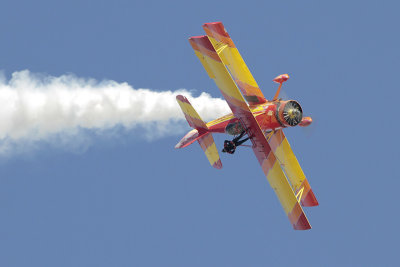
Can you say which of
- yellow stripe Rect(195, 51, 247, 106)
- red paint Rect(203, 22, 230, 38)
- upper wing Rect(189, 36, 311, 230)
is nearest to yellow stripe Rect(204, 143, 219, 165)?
upper wing Rect(189, 36, 311, 230)

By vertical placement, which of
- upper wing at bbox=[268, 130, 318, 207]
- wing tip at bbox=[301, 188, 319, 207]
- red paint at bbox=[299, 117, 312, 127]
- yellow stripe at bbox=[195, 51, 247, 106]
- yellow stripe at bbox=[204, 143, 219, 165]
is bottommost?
→ wing tip at bbox=[301, 188, 319, 207]

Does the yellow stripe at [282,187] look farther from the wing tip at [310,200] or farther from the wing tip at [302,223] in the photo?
the wing tip at [310,200]

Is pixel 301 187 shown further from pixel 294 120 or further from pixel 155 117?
pixel 155 117

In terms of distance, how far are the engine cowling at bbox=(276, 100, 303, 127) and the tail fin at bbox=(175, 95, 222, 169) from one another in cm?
415

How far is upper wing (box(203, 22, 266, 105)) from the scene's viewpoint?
→ 128 ft

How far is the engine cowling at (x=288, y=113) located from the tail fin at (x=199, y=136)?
13.6 ft

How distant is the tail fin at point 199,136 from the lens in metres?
39.9

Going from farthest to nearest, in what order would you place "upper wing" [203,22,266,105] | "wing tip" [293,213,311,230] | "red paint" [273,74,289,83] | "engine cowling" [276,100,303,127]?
"upper wing" [203,22,266,105] < "wing tip" [293,213,311,230] < "red paint" [273,74,289,83] < "engine cowling" [276,100,303,127]

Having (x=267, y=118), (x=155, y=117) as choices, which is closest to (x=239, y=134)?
(x=267, y=118)

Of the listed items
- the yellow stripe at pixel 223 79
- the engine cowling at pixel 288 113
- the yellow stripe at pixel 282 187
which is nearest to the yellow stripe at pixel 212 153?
the yellow stripe at pixel 282 187

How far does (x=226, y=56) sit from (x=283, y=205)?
6.61m

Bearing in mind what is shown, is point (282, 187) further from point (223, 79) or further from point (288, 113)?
point (223, 79)

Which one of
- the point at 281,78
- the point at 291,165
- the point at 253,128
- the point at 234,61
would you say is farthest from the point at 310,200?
the point at 234,61

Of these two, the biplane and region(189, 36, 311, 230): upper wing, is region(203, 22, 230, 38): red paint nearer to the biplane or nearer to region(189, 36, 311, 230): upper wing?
the biplane
